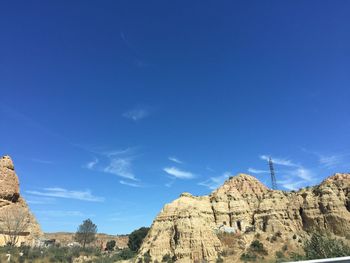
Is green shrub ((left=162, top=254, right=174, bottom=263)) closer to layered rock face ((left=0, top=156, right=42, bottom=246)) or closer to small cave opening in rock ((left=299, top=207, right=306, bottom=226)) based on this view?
layered rock face ((left=0, top=156, right=42, bottom=246))

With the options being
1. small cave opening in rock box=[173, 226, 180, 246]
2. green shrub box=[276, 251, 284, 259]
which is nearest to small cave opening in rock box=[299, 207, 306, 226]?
green shrub box=[276, 251, 284, 259]

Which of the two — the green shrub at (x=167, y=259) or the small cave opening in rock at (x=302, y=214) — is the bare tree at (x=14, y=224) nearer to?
the green shrub at (x=167, y=259)

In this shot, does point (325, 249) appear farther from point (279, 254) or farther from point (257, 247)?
point (257, 247)

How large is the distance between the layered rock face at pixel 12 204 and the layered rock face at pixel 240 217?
65.4ft

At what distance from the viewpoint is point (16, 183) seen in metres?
60.7

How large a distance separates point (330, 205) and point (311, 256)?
4772 cm

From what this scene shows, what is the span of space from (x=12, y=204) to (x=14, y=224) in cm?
463

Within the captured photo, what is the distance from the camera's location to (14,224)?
54594mm

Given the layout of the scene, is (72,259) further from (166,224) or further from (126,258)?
(166,224)

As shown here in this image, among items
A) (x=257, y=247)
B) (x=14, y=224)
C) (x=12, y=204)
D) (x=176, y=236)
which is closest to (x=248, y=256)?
(x=257, y=247)

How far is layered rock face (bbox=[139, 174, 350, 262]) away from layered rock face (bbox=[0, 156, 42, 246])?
19.9 meters

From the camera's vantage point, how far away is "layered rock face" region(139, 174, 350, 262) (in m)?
51.7

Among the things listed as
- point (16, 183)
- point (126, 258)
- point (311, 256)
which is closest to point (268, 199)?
point (126, 258)

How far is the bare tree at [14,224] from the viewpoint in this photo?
51784 millimetres
